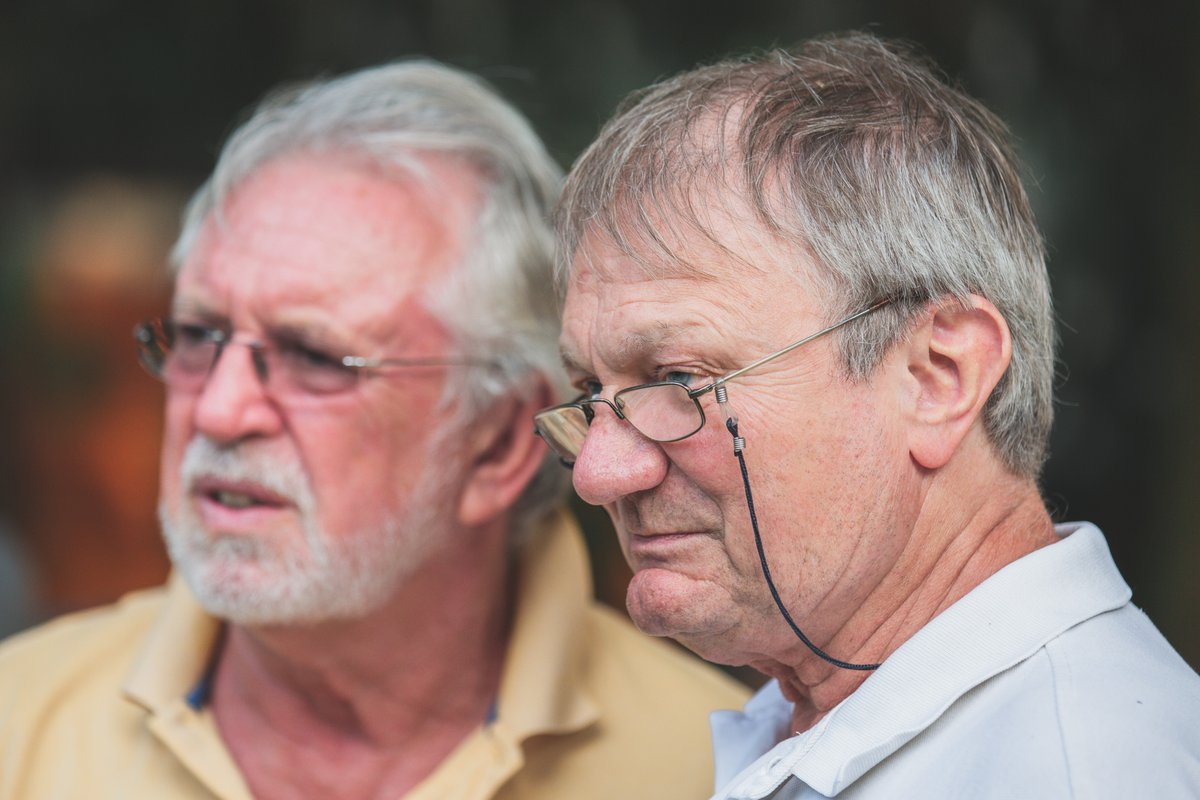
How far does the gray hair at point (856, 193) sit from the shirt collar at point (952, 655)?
180 millimetres

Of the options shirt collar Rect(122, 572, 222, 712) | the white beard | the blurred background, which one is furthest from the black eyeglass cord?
the blurred background

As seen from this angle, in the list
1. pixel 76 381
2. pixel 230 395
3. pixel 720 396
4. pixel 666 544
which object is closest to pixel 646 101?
pixel 720 396

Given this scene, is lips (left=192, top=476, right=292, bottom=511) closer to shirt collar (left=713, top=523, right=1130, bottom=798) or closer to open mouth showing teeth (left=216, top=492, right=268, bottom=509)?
open mouth showing teeth (left=216, top=492, right=268, bottom=509)

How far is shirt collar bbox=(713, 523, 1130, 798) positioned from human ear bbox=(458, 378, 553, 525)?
1.18 metres

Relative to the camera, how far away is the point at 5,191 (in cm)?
479

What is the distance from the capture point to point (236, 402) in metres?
2.42

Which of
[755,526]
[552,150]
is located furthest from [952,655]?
[552,150]

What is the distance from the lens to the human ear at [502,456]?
2623 mm

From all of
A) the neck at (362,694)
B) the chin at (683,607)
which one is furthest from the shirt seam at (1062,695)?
the neck at (362,694)

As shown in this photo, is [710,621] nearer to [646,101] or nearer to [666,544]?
[666,544]

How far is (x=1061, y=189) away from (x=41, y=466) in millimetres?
3984

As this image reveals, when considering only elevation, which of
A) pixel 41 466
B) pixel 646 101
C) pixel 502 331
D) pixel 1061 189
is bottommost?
pixel 41 466

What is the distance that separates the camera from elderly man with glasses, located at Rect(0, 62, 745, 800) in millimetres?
2436

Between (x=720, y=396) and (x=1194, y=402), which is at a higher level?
(x=720, y=396)
